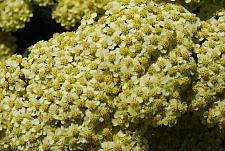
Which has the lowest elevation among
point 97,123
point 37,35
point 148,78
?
point 37,35

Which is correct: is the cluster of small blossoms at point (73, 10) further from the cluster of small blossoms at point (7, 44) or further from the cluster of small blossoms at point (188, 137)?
the cluster of small blossoms at point (188, 137)

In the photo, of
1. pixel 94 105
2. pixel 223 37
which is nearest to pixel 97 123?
pixel 94 105

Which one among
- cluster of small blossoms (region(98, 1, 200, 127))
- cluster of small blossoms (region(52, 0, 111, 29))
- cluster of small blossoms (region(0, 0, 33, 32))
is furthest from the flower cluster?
cluster of small blossoms (region(0, 0, 33, 32))

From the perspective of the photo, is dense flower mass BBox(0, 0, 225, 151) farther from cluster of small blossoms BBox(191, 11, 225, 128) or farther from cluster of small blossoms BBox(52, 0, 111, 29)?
cluster of small blossoms BBox(52, 0, 111, 29)

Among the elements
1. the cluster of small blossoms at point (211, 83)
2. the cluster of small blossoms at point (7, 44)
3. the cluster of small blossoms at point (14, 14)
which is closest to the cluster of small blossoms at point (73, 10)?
the cluster of small blossoms at point (14, 14)

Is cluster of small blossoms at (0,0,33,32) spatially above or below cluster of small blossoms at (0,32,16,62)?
above

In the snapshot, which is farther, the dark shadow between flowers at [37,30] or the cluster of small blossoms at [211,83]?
the dark shadow between flowers at [37,30]

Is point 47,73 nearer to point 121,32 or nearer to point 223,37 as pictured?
point 121,32

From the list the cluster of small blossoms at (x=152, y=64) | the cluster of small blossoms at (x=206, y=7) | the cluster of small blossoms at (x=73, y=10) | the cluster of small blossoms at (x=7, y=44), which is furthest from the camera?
the cluster of small blossoms at (x=7, y=44)
